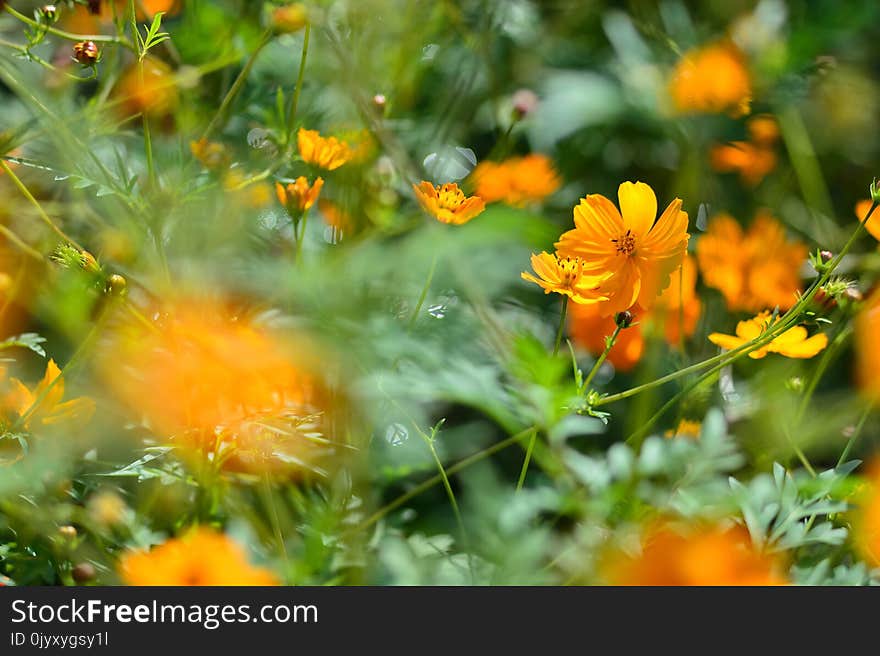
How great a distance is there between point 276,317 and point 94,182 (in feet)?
0.58

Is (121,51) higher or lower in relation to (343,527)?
higher

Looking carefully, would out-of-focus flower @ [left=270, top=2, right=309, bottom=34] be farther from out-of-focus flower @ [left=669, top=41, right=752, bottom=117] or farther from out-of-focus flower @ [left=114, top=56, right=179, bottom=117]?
out-of-focus flower @ [left=669, top=41, right=752, bottom=117]

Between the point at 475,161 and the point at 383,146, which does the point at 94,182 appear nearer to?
the point at 383,146

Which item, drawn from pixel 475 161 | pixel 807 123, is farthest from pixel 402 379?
pixel 807 123

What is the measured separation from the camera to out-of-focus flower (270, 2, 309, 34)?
64 cm

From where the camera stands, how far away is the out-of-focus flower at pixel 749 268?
2.43 feet

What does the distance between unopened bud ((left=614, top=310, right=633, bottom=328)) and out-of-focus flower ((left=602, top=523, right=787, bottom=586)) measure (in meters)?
0.12

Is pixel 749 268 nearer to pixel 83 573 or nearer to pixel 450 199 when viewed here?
Answer: pixel 450 199

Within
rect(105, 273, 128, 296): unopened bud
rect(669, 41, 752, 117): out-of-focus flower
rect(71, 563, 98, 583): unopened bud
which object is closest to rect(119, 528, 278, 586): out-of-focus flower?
rect(71, 563, 98, 583): unopened bud

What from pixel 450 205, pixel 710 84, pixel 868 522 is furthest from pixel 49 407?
pixel 710 84

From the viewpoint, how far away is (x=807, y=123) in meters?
1.16

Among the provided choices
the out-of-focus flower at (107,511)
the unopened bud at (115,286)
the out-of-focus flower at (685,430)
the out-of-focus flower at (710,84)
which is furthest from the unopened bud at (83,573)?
the out-of-focus flower at (710,84)

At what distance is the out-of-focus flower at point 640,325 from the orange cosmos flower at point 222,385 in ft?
0.71

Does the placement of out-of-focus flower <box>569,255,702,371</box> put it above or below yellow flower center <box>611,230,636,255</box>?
below
